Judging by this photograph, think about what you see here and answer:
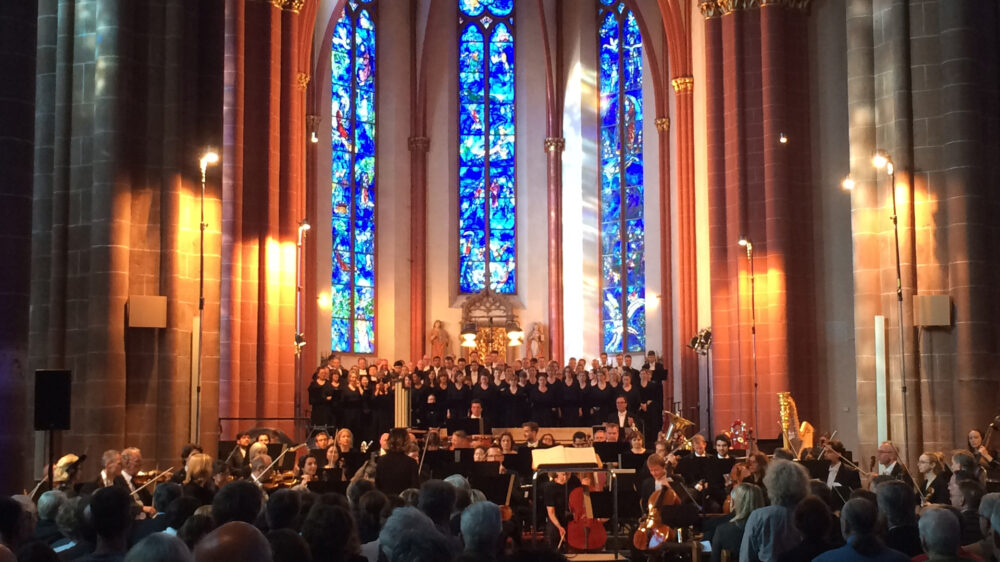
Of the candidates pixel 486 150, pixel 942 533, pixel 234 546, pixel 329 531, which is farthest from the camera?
pixel 486 150

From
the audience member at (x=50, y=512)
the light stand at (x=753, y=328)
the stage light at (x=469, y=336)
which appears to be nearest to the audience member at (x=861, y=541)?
the audience member at (x=50, y=512)

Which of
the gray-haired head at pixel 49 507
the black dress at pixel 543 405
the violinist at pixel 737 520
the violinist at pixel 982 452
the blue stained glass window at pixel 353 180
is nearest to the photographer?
the gray-haired head at pixel 49 507

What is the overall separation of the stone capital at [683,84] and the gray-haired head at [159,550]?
28.0 m

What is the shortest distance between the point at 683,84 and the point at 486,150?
751 centimetres

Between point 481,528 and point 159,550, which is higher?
point 159,550

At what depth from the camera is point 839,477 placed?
14.5 meters

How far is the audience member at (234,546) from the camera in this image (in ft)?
13.3

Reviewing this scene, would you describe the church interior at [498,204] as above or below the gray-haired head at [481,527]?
above

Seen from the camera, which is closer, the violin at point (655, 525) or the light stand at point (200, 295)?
the violin at point (655, 525)

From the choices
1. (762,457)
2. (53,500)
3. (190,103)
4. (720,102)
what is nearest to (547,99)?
(720,102)

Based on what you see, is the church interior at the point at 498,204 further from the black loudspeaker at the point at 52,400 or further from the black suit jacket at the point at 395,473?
the black suit jacket at the point at 395,473

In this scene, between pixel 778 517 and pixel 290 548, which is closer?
pixel 290 548

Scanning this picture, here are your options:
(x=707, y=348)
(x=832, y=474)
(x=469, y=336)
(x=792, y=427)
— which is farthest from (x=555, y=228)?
(x=832, y=474)

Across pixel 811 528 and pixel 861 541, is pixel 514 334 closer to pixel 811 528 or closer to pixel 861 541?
pixel 811 528
